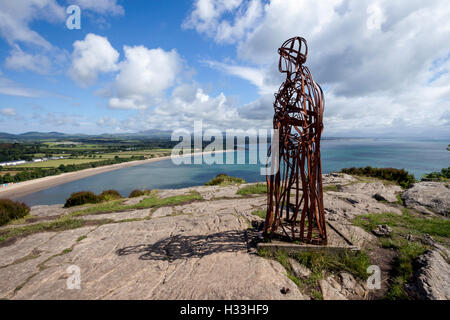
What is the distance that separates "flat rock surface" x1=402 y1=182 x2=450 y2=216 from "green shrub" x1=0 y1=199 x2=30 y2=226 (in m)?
16.9

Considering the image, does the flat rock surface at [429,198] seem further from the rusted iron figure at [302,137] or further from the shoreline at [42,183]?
the shoreline at [42,183]

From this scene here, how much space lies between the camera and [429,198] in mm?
7961

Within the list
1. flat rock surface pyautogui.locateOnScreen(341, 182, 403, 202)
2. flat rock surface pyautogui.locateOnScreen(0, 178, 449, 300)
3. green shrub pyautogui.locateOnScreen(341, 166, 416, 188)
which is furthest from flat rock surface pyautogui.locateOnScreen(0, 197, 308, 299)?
green shrub pyautogui.locateOnScreen(341, 166, 416, 188)

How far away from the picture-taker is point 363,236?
5020mm

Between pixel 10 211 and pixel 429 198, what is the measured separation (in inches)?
724

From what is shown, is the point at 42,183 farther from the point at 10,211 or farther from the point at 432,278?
the point at 432,278

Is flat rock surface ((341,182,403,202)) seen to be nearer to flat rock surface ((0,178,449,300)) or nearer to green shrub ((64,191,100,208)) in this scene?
flat rock surface ((0,178,449,300))

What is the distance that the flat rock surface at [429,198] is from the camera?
715 cm

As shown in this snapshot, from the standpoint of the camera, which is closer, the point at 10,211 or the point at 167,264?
the point at 167,264

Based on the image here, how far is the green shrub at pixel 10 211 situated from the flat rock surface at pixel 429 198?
16.9 m

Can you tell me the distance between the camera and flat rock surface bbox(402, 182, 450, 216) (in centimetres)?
715

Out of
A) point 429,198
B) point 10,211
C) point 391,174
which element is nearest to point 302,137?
point 429,198

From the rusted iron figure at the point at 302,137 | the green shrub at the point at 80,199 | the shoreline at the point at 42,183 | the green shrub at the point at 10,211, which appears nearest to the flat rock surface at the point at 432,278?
the rusted iron figure at the point at 302,137
